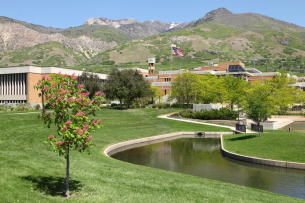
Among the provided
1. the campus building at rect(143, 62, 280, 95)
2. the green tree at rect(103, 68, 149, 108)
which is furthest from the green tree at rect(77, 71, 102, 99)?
the campus building at rect(143, 62, 280, 95)

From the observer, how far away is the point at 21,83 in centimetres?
6247

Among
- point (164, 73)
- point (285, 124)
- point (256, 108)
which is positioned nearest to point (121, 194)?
point (256, 108)

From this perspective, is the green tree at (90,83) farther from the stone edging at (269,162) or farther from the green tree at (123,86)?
the stone edging at (269,162)

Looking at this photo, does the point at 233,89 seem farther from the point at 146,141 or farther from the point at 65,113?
the point at 65,113

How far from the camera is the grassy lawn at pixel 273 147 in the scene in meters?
21.2

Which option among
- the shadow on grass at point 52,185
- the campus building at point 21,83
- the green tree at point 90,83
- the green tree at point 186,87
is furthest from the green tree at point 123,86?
the shadow on grass at point 52,185

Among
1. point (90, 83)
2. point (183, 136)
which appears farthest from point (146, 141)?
point (90, 83)

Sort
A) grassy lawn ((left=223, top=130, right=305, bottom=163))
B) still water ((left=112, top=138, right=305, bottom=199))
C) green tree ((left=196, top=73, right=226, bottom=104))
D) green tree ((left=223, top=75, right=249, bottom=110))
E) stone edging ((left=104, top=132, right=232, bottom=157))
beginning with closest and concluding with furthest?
still water ((left=112, top=138, right=305, bottom=199)) < grassy lawn ((left=223, top=130, right=305, bottom=163)) < stone edging ((left=104, top=132, right=232, bottom=157)) < green tree ((left=223, top=75, right=249, bottom=110)) < green tree ((left=196, top=73, right=226, bottom=104))

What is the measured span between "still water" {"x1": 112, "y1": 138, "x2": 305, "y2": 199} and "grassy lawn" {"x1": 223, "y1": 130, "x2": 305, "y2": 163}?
1.56 metres

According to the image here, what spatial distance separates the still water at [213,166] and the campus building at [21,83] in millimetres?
43365

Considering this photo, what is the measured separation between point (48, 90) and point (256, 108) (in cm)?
2662

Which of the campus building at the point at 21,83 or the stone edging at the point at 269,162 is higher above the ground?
the campus building at the point at 21,83

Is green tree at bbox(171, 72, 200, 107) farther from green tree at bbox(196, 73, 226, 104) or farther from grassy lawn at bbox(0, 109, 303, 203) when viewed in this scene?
grassy lawn at bbox(0, 109, 303, 203)

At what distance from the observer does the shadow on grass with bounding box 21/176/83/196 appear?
33.7 feet
